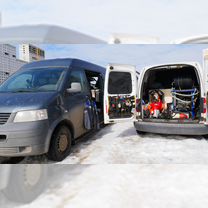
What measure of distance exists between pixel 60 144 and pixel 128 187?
3.96 feet

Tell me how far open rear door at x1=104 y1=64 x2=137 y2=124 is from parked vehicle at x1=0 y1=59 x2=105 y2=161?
0.39 metres

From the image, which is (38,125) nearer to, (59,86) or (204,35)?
(59,86)

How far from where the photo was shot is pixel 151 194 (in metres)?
2.39

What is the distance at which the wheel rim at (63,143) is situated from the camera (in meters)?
3.20

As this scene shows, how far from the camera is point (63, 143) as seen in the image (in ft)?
10.8

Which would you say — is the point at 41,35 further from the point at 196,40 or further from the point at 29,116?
the point at 196,40

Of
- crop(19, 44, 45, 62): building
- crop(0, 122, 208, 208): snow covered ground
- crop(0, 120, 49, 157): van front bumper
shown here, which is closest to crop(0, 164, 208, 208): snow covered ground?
crop(0, 122, 208, 208): snow covered ground

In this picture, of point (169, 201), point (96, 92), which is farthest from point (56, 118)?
point (96, 92)

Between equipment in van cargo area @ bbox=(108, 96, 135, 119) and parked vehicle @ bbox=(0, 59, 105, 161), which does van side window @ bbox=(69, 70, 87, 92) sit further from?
equipment in van cargo area @ bbox=(108, 96, 135, 119)

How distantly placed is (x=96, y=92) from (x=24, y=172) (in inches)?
110

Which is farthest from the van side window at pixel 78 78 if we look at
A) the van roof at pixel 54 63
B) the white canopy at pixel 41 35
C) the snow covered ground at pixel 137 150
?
the snow covered ground at pixel 137 150

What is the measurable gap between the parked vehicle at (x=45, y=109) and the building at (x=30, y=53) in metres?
0.28

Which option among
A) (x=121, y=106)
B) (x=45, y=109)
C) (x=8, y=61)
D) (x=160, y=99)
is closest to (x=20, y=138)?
(x=45, y=109)

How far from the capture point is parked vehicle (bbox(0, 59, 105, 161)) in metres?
2.71
